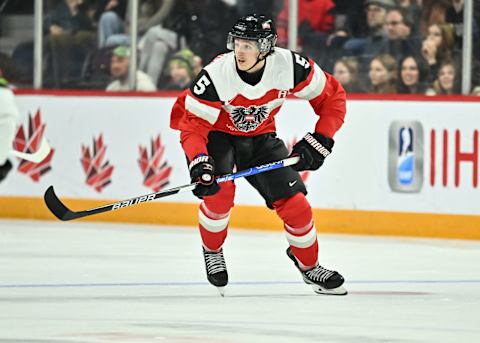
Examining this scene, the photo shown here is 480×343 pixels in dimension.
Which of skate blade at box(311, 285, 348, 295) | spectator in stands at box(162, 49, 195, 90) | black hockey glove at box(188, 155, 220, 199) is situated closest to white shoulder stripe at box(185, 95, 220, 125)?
black hockey glove at box(188, 155, 220, 199)

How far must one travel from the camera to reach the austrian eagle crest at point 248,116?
6.92 m

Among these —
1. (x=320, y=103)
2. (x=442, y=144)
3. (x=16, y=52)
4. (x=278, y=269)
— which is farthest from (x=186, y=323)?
(x=16, y=52)

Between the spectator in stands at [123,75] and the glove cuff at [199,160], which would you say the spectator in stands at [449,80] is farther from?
the glove cuff at [199,160]

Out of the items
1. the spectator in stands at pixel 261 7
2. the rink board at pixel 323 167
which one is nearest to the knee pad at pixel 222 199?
the rink board at pixel 323 167

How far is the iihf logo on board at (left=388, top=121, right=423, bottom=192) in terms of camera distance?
10398 millimetres

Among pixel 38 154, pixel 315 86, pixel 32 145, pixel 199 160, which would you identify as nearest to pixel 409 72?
pixel 38 154

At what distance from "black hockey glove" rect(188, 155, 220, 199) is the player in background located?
5086 millimetres

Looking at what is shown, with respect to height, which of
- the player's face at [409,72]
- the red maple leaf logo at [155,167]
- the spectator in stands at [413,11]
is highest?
the spectator in stands at [413,11]

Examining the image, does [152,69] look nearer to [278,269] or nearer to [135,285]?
[278,269]

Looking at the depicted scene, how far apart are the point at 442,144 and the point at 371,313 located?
13.5ft

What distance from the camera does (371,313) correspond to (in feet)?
20.7

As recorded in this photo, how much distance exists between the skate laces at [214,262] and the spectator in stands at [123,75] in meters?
4.64

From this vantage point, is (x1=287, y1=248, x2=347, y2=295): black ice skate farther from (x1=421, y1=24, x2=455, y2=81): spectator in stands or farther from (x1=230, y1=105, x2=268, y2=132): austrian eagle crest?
(x1=421, y1=24, x2=455, y2=81): spectator in stands

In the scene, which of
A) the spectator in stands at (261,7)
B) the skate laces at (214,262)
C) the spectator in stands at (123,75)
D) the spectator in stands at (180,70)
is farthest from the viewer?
the spectator in stands at (123,75)
